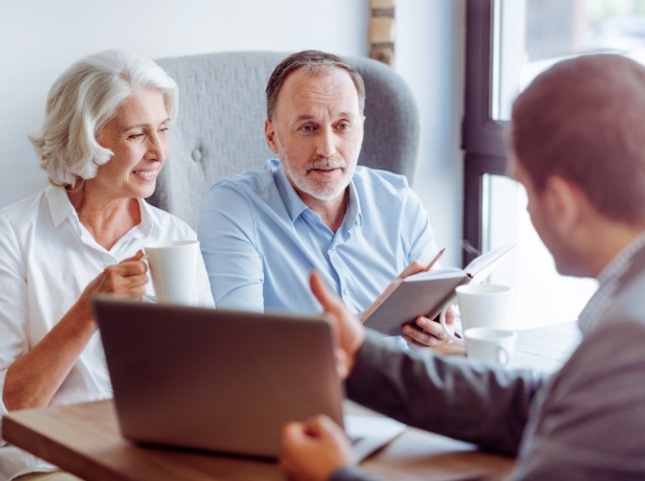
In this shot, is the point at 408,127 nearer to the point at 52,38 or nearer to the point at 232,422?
the point at 52,38

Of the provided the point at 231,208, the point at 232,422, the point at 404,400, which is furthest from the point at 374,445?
the point at 231,208

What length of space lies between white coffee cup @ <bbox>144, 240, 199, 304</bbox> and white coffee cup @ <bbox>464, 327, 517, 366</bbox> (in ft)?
1.48

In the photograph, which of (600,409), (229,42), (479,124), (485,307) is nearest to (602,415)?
(600,409)

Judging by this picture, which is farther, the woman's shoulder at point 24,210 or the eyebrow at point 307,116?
the eyebrow at point 307,116

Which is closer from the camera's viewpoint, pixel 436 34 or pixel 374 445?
pixel 374 445

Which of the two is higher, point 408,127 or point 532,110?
point 532,110

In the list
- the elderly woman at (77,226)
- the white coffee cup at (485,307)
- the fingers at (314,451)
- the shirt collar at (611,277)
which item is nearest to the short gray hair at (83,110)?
the elderly woman at (77,226)

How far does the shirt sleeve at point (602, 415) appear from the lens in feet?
2.98

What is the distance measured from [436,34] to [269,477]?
2434mm

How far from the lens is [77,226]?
77.0 inches

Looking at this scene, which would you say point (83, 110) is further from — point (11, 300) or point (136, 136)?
point (11, 300)

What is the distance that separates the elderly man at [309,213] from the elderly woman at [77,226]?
0.14 metres

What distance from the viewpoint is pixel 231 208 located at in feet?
7.34

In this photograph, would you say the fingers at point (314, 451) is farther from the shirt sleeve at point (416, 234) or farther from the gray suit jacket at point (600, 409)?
the shirt sleeve at point (416, 234)
